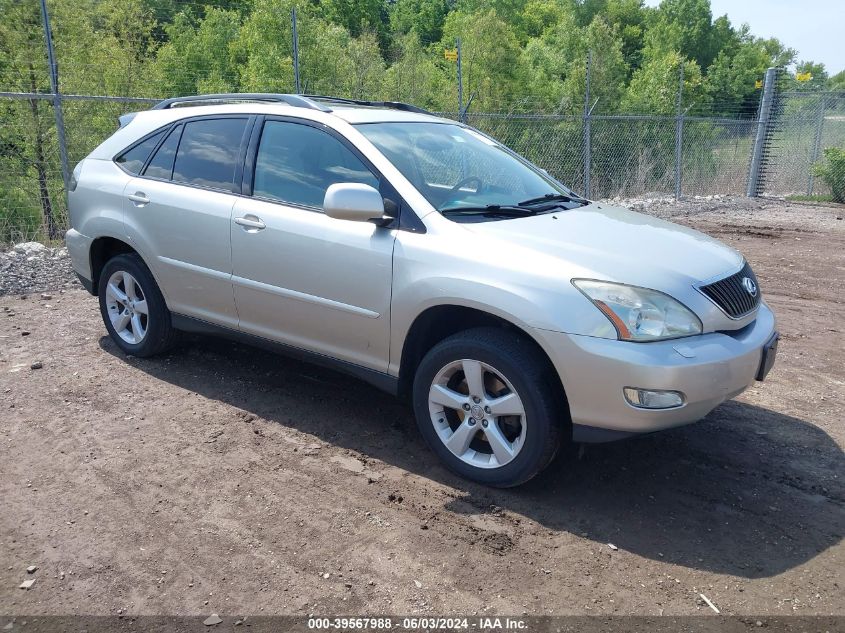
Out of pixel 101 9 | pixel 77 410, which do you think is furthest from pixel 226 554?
pixel 101 9

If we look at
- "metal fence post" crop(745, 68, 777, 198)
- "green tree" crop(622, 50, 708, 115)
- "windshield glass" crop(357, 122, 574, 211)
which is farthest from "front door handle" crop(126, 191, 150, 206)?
"green tree" crop(622, 50, 708, 115)

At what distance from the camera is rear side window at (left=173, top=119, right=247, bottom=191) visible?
4.66m

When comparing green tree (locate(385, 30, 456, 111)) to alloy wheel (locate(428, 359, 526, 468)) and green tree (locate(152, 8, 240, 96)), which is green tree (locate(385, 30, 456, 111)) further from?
alloy wheel (locate(428, 359, 526, 468))

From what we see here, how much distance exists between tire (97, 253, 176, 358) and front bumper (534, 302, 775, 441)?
303cm

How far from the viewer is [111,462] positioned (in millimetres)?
3941

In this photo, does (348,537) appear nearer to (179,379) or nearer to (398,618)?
(398,618)

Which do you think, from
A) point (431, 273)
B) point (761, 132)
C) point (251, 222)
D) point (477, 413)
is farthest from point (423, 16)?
point (477, 413)

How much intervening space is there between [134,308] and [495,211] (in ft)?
9.41

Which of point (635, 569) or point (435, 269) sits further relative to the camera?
point (435, 269)

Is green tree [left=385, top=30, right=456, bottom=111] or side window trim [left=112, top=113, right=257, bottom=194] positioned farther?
green tree [left=385, top=30, right=456, bottom=111]

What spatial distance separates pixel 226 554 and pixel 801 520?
2.60 metres

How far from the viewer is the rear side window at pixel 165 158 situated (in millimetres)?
5012

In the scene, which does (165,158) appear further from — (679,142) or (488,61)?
(488,61)

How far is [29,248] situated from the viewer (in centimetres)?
898
